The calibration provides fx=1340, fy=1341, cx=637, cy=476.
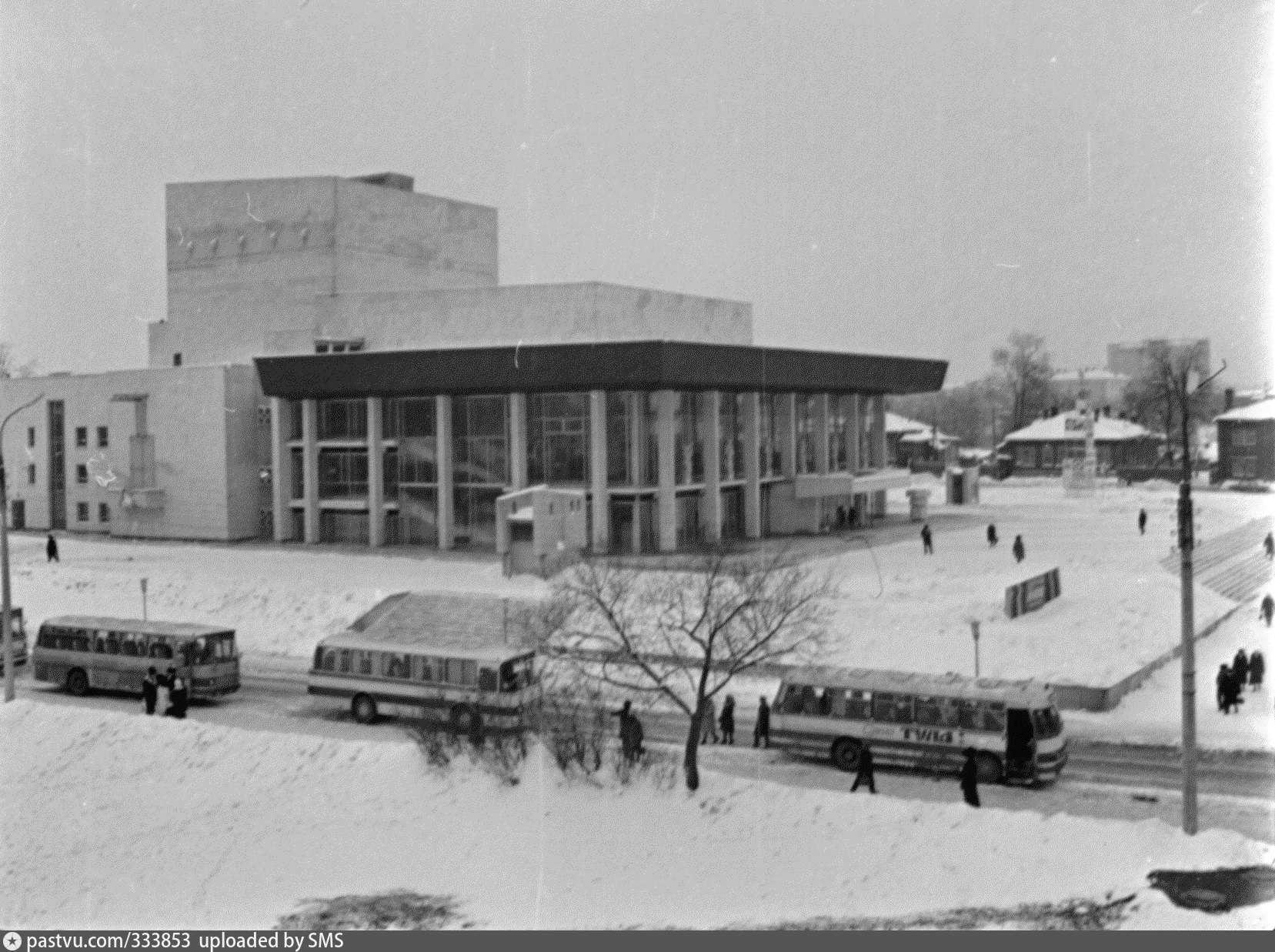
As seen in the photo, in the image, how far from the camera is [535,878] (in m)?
22.4

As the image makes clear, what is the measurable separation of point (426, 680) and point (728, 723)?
7.73 metres

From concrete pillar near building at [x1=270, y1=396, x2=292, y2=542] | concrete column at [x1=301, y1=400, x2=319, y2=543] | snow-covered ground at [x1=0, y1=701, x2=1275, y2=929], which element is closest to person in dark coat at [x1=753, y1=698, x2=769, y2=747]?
snow-covered ground at [x1=0, y1=701, x2=1275, y2=929]

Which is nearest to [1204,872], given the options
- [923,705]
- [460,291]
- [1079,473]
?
[923,705]

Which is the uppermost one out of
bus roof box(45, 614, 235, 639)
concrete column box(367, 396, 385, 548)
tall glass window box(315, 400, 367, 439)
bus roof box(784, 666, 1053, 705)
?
tall glass window box(315, 400, 367, 439)

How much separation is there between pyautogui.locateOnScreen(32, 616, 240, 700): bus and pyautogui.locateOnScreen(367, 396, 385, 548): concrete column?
25.2m

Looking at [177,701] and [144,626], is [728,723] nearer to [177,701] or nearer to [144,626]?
[177,701]

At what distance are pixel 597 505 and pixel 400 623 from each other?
52.6 feet

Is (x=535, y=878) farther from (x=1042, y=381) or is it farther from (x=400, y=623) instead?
(x=1042, y=381)

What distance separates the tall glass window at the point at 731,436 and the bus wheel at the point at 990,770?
39.3m

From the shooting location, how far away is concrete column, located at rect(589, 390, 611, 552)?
58.5m

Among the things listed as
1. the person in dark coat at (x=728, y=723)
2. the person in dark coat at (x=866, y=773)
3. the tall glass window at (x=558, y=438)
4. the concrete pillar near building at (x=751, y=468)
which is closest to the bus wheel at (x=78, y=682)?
the person in dark coat at (x=728, y=723)

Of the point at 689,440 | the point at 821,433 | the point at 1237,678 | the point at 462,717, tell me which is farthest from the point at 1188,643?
the point at 821,433

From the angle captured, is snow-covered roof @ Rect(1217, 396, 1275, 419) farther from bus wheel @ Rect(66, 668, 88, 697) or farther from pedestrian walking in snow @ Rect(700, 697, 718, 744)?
bus wheel @ Rect(66, 668, 88, 697)

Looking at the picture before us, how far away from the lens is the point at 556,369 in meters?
58.2
